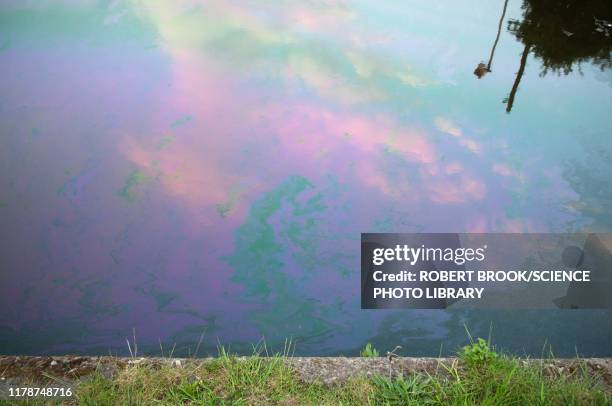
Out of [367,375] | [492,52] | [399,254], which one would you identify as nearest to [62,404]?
[367,375]

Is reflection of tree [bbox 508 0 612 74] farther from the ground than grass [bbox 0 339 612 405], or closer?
farther from the ground

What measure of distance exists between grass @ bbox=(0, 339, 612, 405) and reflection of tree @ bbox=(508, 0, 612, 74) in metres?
2.63

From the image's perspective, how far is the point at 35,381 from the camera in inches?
98.0

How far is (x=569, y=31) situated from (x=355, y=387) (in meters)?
3.48

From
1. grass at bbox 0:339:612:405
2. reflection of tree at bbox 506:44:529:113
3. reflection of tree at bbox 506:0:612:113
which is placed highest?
reflection of tree at bbox 506:0:612:113

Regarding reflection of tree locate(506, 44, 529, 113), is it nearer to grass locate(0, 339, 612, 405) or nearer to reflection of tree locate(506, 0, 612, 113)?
reflection of tree locate(506, 0, 612, 113)

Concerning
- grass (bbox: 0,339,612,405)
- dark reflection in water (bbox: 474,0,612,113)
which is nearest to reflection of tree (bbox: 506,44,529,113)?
dark reflection in water (bbox: 474,0,612,113)

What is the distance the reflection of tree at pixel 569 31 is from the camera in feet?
13.1

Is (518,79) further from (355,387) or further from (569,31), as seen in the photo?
(355,387)

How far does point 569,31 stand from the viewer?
415 cm

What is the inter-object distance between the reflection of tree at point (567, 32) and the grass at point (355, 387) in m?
2.60

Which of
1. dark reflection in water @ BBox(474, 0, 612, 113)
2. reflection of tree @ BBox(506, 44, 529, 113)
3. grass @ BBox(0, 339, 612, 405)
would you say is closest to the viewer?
grass @ BBox(0, 339, 612, 405)

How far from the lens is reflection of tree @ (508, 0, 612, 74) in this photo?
4008 mm

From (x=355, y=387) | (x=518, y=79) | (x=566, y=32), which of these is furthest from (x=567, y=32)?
(x=355, y=387)
